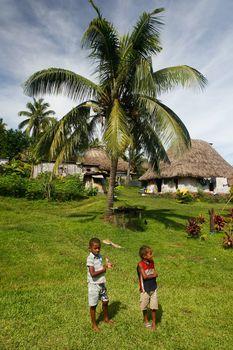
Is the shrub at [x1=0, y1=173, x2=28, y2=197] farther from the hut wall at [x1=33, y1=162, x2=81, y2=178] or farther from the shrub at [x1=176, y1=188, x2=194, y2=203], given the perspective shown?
the hut wall at [x1=33, y1=162, x2=81, y2=178]

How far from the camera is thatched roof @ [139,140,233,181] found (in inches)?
1105

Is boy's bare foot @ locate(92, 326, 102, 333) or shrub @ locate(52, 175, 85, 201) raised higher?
shrub @ locate(52, 175, 85, 201)

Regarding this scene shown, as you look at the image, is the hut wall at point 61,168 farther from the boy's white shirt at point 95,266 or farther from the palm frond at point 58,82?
the boy's white shirt at point 95,266

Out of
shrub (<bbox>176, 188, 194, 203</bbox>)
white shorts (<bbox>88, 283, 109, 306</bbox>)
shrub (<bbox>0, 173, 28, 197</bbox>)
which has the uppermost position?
shrub (<bbox>0, 173, 28, 197</bbox>)

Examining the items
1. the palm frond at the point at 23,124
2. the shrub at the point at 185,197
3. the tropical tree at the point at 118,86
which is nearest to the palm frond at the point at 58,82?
the tropical tree at the point at 118,86

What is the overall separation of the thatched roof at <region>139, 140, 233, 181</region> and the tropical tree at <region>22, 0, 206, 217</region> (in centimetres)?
1579

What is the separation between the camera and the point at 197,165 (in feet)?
95.5

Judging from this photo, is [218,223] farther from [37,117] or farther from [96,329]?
[37,117]

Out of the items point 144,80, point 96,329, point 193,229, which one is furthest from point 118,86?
point 96,329

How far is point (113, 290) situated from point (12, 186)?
578 inches

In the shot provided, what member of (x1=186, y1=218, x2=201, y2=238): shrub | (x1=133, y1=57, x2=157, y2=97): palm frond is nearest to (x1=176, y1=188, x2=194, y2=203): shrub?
(x1=186, y1=218, x2=201, y2=238): shrub

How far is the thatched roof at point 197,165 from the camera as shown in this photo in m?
28.1

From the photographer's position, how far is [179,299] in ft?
18.5

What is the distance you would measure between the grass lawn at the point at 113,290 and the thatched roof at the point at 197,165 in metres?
16.8
